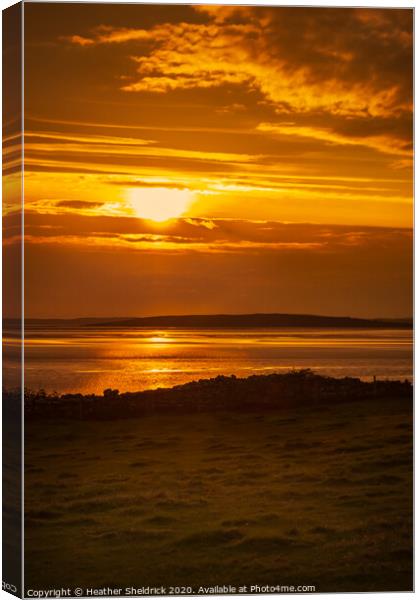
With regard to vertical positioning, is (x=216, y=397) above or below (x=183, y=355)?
below

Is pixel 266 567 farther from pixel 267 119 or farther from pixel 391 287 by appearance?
pixel 267 119

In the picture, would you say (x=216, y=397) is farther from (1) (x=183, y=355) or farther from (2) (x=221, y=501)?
(2) (x=221, y=501)

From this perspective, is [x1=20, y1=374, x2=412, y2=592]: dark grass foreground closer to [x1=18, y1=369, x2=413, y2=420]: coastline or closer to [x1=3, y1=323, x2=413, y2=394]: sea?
[x1=18, y1=369, x2=413, y2=420]: coastline

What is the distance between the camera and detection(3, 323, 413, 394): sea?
928cm

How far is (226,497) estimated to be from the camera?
9.41 meters

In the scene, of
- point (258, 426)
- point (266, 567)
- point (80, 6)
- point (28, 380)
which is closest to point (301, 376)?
point (258, 426)

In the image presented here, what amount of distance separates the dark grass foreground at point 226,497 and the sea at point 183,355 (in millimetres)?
170

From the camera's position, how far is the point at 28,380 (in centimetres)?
922

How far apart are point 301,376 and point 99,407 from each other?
5.18 feet

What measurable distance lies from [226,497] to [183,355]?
1.13m

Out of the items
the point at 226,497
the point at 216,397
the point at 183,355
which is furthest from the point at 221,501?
the point at 183,355

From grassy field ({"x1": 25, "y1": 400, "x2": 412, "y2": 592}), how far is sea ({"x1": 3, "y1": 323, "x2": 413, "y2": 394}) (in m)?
0.31

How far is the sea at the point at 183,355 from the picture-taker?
365 inches

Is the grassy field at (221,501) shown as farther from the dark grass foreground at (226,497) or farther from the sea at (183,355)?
the sea at (183,355)
